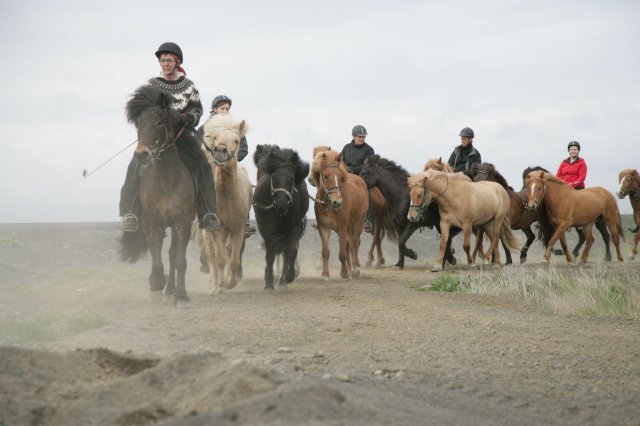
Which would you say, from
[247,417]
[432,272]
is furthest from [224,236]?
[247,417]

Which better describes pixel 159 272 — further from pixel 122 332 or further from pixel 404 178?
pixel 404 178

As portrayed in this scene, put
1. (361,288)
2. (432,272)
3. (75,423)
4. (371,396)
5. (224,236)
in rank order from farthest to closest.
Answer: (432,272)
(361,288)
(224,236)
(371,396)
(75,423)

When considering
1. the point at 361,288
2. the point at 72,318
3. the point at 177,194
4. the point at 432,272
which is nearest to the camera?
the point at 72,318

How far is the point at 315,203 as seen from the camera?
14.6m

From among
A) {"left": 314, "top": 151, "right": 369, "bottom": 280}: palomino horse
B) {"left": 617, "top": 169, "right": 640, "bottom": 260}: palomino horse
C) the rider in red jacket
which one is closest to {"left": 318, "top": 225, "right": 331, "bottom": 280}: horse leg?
{"left": 314, "top": 151, "right": 369, "bottom": 280}: palomino horse

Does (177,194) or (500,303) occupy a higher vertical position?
(177,194)

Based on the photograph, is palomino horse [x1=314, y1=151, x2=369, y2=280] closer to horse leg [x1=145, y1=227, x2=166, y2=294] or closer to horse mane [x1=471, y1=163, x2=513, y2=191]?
horse leg [x1=145, y1=227, x2=166, y2=294]

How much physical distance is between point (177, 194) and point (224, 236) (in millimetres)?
2029

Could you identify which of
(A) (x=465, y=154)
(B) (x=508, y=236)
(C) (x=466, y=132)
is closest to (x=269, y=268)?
(B) (x=508, y=236)

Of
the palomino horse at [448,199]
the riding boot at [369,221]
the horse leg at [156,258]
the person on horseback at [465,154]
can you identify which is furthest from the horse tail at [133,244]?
the person on horseback at [465,154]

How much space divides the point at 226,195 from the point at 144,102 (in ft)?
7.08

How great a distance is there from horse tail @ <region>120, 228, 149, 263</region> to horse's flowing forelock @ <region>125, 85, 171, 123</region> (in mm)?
2042

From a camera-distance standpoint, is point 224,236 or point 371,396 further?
point 224,236

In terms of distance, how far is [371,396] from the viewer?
484cm
